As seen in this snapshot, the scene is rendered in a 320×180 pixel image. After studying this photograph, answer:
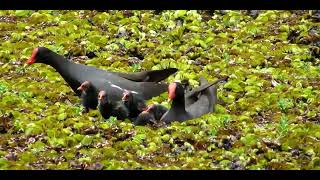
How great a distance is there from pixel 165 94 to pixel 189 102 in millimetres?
692

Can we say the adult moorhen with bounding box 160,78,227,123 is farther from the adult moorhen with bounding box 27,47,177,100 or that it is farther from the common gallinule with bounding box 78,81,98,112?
the common gallinule with bounding box 78,81,98,112

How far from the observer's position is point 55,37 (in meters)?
20.8

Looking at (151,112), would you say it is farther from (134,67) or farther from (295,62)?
(295,62)

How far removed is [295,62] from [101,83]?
5064 millimetres

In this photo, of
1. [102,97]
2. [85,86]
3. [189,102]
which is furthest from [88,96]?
[189,102]

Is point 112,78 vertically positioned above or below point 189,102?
above

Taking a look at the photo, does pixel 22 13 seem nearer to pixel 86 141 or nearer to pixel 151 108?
pixel 151 108

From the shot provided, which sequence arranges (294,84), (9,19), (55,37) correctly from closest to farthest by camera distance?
(294,84)
(55,37)
(9,19)

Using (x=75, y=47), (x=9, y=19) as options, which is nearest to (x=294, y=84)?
(x=75, y=47)

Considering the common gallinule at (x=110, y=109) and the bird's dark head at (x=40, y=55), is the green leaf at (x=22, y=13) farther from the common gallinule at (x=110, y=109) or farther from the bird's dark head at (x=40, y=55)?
the common gallinule at (x=110, y=109)

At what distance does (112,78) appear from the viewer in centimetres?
1697

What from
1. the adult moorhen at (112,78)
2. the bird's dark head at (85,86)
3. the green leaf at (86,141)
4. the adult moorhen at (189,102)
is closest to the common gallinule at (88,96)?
the bird's dark head at (85,86)

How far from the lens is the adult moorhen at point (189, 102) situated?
15.7 metres

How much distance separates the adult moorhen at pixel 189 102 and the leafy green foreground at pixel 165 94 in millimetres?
262
